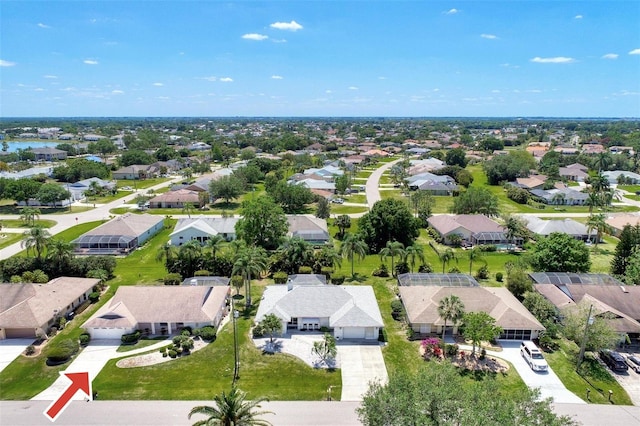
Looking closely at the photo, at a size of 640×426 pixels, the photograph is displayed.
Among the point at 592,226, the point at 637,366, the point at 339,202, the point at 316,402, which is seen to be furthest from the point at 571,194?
the point at 316,402

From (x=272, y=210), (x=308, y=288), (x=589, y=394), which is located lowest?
(x=589, y=394)

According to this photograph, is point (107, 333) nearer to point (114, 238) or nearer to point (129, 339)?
point (129, 339)

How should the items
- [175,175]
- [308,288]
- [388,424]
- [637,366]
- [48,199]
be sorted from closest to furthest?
[388,424] → [637,366] → [308,288] → [48,199] → [175,175]

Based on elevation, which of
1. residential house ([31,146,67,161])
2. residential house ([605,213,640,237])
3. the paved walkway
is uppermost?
residential house ([31,146,67,161])

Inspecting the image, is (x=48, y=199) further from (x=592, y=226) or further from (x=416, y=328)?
(x=592, y=226)

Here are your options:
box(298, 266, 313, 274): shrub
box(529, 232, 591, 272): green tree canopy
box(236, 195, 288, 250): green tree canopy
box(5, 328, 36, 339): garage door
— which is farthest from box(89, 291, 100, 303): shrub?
box(529, 232, 591, 272): green tree canopy

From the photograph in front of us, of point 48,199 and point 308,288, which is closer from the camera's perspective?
point 308,288

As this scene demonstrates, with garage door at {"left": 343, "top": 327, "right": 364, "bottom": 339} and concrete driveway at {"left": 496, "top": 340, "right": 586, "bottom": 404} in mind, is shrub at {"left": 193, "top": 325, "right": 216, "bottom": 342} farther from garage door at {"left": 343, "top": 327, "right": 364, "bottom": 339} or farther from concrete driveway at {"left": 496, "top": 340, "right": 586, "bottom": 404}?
concrete driveway at {"left": 496, "top": 340, "right": 586, "bottom": 404}
